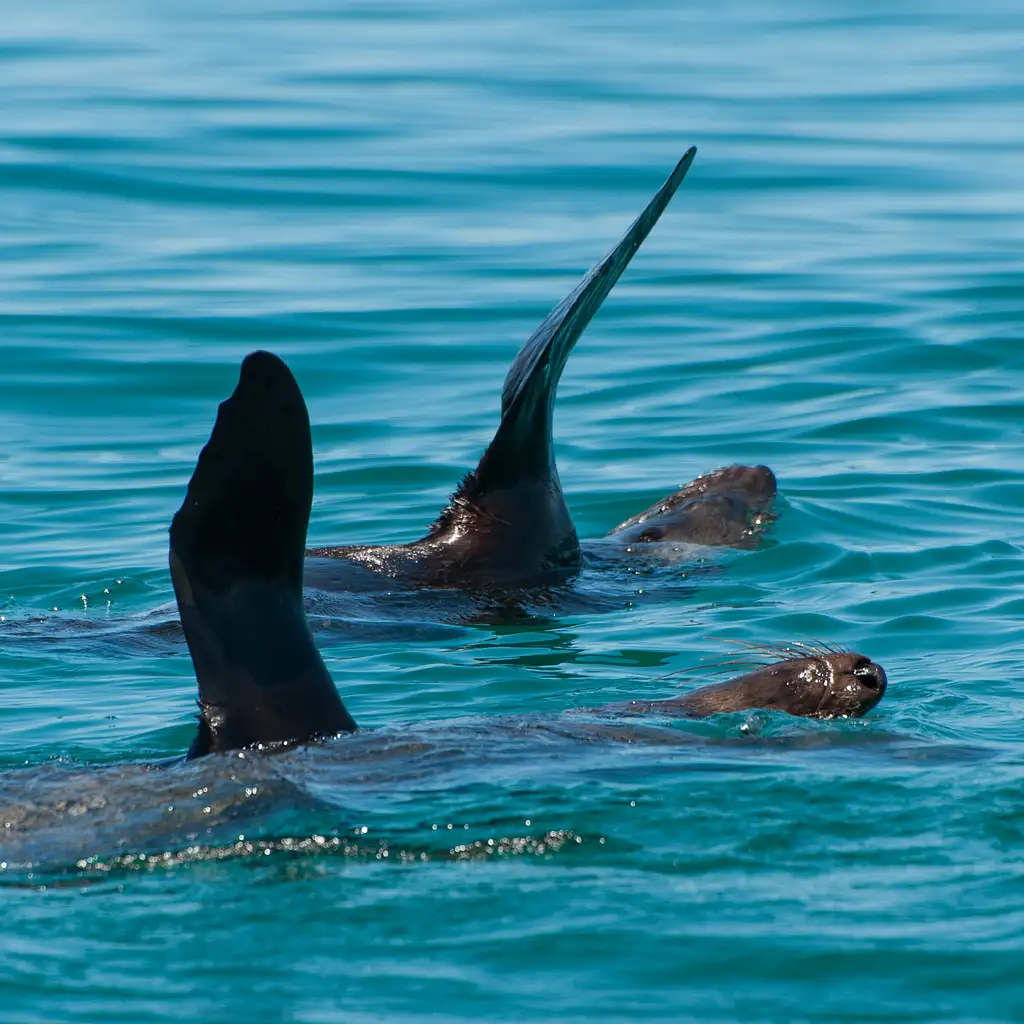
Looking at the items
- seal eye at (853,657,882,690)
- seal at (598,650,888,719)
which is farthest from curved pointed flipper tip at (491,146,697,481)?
seal eye at (853,657,882,690)

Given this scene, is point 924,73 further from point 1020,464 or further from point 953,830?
point 953,830

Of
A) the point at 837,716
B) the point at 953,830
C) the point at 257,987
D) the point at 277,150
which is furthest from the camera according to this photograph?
the point at 277,150

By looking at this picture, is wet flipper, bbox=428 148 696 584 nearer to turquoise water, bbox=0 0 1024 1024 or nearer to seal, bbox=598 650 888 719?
turquoise water, bbox=0 0 1024 1024

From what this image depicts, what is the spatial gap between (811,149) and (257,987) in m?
15.4

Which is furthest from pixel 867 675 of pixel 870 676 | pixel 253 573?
pixel 253 573

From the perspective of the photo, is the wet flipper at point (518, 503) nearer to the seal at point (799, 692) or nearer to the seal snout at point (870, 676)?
the seal at point (799, 692)

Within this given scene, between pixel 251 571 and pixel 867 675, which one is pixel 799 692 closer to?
pixel 867 675

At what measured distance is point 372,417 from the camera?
10.6m

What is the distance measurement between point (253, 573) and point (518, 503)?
8.38 ft

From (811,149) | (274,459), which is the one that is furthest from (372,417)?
(811,149)

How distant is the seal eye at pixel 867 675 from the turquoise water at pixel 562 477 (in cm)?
14

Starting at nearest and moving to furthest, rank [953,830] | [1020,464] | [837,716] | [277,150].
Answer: [953,830] → [837,716] → [1020,464] → [277,150]

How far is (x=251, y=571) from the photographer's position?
187 inches

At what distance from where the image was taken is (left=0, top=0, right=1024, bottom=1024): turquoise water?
3805 millimetres
